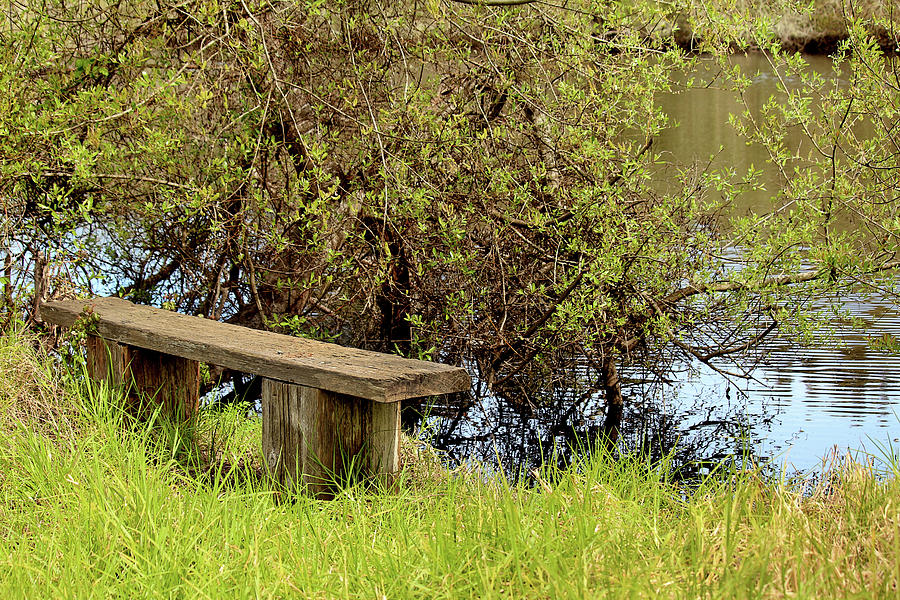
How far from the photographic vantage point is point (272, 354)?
12.7 ft

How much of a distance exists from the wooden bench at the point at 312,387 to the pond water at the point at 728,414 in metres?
1.65

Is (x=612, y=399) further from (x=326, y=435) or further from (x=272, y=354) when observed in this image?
(x=272, y=354)

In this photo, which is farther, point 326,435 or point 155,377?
point 155,377

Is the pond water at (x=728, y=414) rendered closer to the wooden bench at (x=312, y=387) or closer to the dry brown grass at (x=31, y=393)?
the wooden bench at (x=312, y=387)

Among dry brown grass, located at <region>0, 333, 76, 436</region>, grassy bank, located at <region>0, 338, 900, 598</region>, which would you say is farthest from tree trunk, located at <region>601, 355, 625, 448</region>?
dry brown grass, located at <region>0, 333, 76, 436</region>

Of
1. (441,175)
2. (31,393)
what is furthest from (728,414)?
(31,393)

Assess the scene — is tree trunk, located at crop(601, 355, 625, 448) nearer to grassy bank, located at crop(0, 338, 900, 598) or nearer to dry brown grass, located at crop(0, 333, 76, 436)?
grassy bank, located at crop(0, 338, 900, 598)

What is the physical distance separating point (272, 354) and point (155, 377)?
3.27 ft

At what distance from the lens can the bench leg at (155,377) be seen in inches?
178

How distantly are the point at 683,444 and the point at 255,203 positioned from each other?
3.13m

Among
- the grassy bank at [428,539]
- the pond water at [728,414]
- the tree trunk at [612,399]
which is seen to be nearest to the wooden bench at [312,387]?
the grassy bank at [428,539]

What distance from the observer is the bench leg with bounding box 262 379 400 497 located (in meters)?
3.75

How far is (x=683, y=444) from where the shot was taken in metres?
5.98

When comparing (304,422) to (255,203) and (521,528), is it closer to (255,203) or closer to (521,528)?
(521,528)
